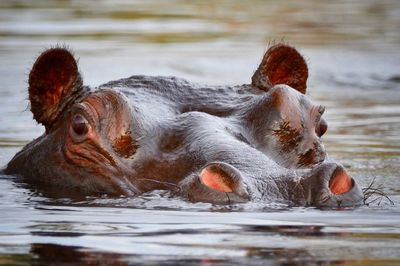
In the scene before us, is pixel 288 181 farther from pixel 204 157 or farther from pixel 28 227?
pixel 28 227

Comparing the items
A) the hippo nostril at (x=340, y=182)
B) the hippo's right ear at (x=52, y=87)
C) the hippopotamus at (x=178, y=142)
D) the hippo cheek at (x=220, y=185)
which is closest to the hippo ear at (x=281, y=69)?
the hippopotamus at (x=178, y=142)

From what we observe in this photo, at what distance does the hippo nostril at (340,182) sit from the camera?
655 centimetres

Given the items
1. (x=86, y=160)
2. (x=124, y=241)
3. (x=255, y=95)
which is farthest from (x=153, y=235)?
(x=255, y=95)

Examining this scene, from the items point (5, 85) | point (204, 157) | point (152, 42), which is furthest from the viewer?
point (152, 42)

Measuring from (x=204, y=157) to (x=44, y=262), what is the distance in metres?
1.66

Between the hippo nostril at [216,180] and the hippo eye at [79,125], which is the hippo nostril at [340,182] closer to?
the hippo nostril at [216,180]

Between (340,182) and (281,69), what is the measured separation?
206 cm

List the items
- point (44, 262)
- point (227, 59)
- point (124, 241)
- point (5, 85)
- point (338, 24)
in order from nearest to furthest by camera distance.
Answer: point (44, 262) → point (124, 241) → point (5, 85) → point (227, 59) → point (338, 24)

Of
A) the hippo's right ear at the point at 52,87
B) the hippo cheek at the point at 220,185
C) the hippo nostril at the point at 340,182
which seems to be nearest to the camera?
the hippo cheek at the point at 220,185

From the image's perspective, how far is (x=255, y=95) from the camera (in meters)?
8.02

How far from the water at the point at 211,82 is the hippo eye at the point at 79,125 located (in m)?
0.46

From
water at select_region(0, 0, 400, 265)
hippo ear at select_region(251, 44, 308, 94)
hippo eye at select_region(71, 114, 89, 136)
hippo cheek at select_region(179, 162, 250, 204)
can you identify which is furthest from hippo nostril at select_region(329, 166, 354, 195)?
hippo ear at select_region(251, 44, 308, 94)

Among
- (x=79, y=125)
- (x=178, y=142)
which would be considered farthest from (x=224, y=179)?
(x=79, y=125)

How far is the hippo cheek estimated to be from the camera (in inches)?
249
